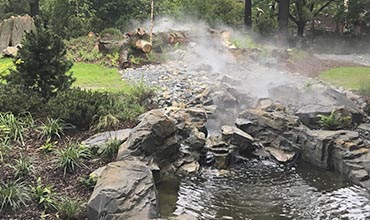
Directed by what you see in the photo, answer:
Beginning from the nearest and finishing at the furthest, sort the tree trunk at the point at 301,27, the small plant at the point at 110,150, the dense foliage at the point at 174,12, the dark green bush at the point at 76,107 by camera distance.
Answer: the small plant at the point at 110,150
the dark green bush at the point at 76,107
the dense foliage at the point at 174,12
the tree trunk at the point at 301,27

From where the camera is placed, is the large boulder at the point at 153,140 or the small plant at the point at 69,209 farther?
the large boulder at the point at 153,140

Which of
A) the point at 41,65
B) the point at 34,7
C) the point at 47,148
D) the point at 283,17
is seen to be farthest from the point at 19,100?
the point at 34,7

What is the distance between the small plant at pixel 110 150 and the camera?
293 inches

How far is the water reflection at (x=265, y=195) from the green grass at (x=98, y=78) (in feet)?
16.0

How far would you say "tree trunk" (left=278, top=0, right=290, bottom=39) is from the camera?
22156mm

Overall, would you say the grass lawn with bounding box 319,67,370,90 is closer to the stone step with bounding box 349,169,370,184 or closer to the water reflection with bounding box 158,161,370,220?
the stone step with bounding box 349,169,370,184

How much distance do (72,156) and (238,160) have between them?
3.28 m

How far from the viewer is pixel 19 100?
8.77 m

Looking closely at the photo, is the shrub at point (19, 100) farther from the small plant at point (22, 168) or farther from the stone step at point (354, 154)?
the stone step at point (354, 154)

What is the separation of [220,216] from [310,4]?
22.1 metres

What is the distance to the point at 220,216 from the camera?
6426 mm

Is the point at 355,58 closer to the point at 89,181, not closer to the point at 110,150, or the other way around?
the point at 110,150

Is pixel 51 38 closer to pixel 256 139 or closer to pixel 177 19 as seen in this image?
pixel 256 139

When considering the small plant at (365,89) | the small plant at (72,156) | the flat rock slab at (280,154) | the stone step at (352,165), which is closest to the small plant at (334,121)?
the flat rock slab at (280,154)
